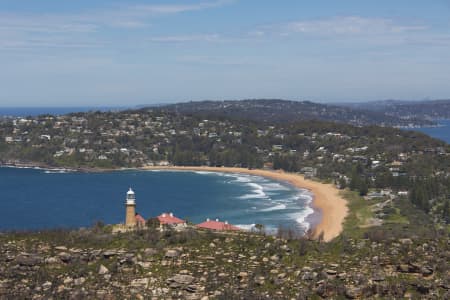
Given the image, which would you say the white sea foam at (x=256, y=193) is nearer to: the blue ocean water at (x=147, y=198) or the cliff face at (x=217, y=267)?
the blue ocean water at (x=147, y=198)

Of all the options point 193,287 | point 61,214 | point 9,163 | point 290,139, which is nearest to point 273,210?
point 61,214

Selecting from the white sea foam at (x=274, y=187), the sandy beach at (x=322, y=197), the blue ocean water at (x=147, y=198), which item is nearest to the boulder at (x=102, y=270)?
the sandy beach at (x=322, y=197)

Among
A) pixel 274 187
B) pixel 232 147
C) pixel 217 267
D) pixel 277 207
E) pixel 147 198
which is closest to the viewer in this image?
pixel 217 267

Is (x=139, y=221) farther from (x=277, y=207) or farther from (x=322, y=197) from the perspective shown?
(x=322, y=197)

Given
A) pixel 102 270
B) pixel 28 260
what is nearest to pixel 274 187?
pixel 102 270

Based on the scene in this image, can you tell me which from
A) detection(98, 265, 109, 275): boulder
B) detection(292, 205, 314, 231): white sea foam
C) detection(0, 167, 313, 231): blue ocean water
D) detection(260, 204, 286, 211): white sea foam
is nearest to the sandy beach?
detection(292, 205, 314, 231): white sea foam

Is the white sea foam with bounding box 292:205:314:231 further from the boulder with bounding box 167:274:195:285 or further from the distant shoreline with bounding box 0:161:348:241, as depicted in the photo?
the boulder with bounding box 167:274:195:285

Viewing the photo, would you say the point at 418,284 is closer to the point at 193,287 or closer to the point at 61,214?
the point at 193,287
